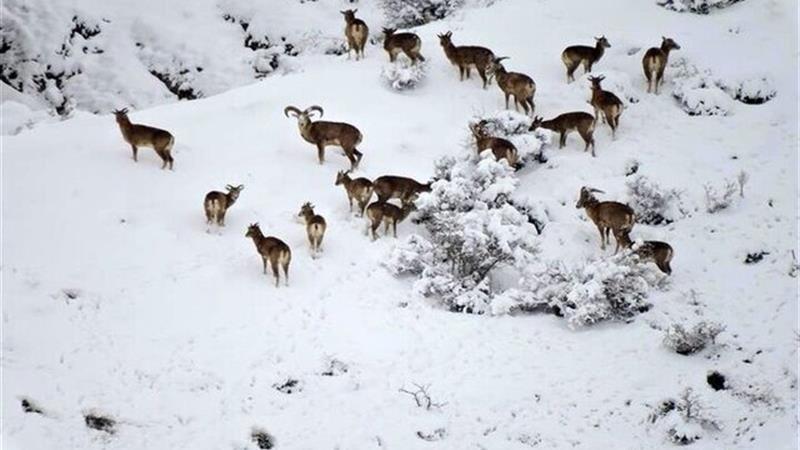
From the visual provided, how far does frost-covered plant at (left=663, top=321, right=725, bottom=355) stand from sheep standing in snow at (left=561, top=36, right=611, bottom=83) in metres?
10.2

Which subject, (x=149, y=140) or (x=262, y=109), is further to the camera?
(x=262, y=109)

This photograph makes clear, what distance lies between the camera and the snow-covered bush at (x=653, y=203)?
679 inches

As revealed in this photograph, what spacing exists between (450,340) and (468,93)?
9341 mm

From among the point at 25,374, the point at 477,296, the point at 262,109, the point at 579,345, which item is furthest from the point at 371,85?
the point at 25,374

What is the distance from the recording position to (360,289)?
15.2 metres

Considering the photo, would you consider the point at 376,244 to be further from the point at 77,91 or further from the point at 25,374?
the point at 77,91

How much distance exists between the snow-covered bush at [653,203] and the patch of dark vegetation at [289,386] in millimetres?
7841

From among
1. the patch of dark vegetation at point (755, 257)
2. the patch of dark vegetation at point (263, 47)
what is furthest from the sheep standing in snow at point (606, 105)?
the patch of dark vegetation at point (263, 47)

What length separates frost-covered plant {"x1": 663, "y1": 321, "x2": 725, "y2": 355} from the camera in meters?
13.1

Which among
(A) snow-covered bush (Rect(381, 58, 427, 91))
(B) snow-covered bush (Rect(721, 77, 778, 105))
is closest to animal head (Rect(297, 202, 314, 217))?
(A) snow-covered bush (Rect(381, 58, 427, 91))

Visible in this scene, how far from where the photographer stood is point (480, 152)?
718 inches

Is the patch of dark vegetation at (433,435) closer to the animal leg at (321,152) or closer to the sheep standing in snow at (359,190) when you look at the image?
the sheep standing in snow at (359,190)

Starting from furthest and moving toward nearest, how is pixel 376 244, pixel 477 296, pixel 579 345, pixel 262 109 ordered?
1. pixel 262 109
2. pixel 376 244
3. pixel 477 296
4. pixel 579 345

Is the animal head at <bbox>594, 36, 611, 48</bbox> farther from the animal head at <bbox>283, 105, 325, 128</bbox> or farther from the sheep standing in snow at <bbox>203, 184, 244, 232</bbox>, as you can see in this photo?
the sheep standing in snow at <bbox>203, 184, 244, 232</bbox>
